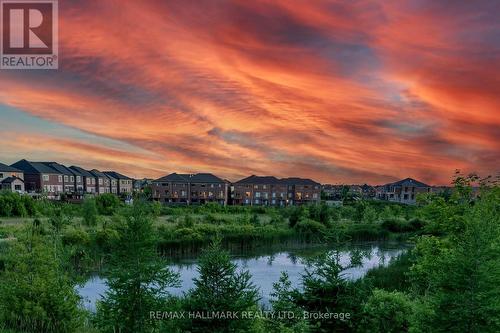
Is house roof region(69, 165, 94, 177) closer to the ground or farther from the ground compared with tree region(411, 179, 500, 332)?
closer to the ground

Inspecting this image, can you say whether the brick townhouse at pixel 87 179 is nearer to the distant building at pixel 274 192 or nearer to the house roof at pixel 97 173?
the house roof at pixel 97 173

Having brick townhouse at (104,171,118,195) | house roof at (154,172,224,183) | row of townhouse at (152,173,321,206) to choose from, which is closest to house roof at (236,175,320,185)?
row of townhouse at (152,173,321,206)

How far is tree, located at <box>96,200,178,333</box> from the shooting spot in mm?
8758

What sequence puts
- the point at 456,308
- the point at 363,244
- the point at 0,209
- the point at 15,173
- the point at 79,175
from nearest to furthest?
the point at 456,308
the point at 363,244
the point at 0,209
the point at 15,173
the point at 79,175

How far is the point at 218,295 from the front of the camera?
8352mm

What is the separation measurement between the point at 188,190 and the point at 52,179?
31.9 meters

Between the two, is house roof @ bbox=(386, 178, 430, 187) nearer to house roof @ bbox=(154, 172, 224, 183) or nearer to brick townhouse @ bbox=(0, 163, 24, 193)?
house roof @ bbox=(154, 172, 224, 183)

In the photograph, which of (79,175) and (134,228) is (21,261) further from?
(79,175)

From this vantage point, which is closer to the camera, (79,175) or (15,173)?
(15,173)

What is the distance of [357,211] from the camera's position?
59.1 m

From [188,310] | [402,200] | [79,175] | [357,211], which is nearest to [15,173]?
[79,175]

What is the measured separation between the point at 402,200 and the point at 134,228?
387 ft

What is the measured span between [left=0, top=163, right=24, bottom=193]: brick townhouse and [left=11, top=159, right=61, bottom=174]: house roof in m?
2.28

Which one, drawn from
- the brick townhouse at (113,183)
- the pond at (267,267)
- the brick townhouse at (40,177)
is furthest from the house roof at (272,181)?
the pond at (267,267)
